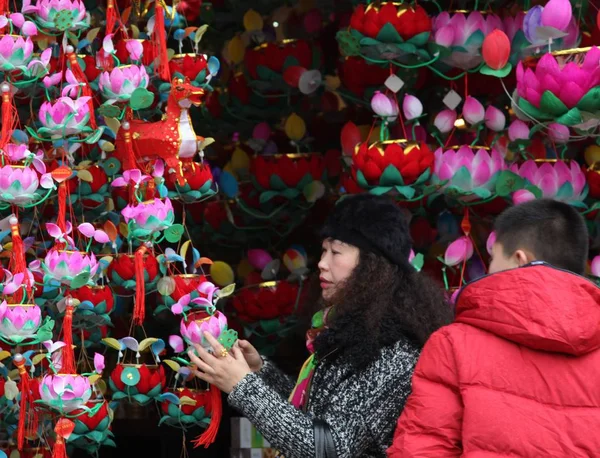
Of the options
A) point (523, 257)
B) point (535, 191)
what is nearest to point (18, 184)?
point (523, 257)

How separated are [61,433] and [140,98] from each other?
2.00ft

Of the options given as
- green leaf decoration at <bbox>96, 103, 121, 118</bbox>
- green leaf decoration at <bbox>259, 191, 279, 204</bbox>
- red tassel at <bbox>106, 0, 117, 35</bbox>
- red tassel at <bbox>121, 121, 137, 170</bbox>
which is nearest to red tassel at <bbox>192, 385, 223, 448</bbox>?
red tassel at <bbox>121, 121, 137, 170</bbox>

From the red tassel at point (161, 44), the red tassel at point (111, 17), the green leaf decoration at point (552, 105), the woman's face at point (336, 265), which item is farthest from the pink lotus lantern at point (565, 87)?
the red tassel at point (111, 17)

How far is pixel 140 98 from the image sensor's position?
2109 mm

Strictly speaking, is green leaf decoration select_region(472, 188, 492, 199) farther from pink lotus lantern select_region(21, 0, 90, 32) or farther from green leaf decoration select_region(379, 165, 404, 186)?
pink lotus lantern select_region(21, 0, 90, 32)

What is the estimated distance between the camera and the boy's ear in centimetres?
181

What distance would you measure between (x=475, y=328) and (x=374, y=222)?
53cm

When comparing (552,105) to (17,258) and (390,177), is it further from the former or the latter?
(17,258)

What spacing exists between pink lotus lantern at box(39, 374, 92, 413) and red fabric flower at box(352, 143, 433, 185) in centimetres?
86

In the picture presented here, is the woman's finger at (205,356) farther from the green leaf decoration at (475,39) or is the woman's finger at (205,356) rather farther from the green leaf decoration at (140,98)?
the green leaf decoration at (475,39)

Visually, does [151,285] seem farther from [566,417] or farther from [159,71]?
[566,417]

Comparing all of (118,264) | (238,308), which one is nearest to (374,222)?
(118,264)

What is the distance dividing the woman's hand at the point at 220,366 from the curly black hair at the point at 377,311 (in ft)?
0.48

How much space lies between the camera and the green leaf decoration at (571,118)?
237cm
